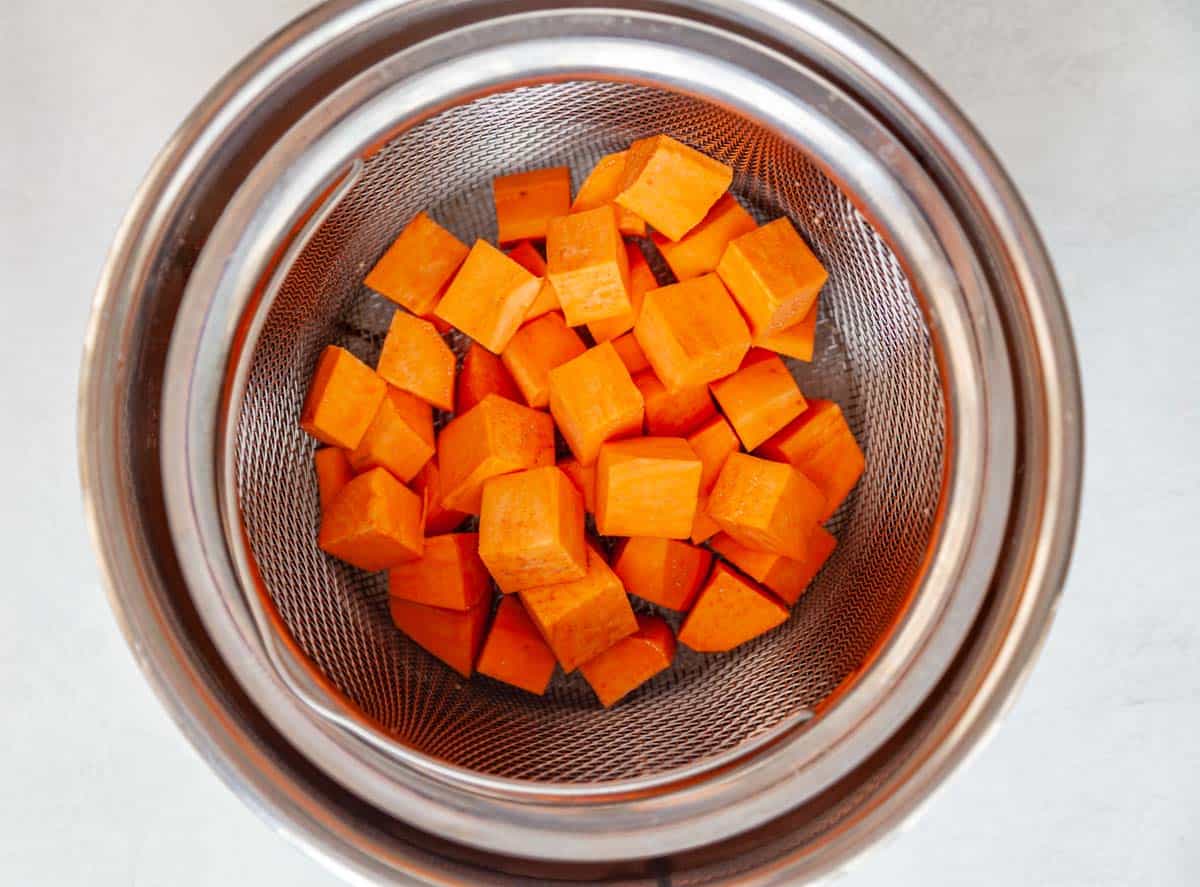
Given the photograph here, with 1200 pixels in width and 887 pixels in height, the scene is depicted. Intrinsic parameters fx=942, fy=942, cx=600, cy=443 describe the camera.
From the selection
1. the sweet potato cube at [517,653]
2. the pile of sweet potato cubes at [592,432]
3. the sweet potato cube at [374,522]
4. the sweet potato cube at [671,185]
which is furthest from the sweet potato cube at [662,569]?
the sweet potato cube at [671,185]

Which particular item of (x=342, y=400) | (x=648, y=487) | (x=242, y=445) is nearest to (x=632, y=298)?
(x=648, y=487)

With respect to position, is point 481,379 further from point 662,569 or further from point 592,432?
point 662,569

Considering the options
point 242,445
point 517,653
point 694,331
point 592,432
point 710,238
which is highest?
point 710,238

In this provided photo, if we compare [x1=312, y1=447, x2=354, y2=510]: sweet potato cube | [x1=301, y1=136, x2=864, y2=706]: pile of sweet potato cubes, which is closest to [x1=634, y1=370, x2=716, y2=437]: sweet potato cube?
[x1=301, y1=136, x2=864, y2=706]: pile of sweet potato cubes

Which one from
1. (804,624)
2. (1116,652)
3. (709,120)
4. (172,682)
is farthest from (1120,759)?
(172,682)

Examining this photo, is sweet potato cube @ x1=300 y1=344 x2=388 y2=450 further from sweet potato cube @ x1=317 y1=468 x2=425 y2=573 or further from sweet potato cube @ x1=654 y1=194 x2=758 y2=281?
sweet potato cube @ x1=654 y1=194 x2=758 y2=281
